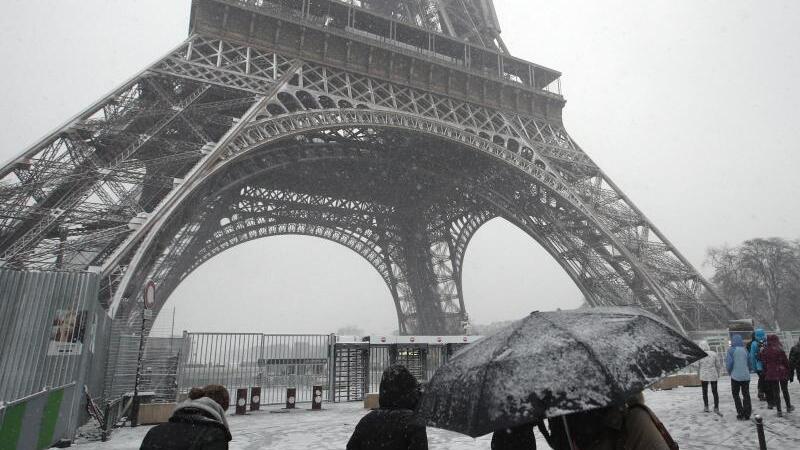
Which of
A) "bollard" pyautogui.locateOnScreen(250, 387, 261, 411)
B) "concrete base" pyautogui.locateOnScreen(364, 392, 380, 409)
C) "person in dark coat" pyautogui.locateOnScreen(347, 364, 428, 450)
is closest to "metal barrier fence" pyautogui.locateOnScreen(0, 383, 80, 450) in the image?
"person in dark coat" pyautogui.locateOnScreen(347, 364, 428, 450)

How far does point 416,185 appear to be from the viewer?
28469mm

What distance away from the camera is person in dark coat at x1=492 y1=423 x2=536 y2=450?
105 inches

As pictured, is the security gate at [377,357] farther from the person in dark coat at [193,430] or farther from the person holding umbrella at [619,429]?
the person in dark coat at [193,430]

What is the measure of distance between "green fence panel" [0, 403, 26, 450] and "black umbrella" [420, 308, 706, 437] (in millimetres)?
4648

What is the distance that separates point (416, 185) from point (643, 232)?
12.2 m

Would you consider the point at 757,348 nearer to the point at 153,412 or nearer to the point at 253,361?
the point at 153,412

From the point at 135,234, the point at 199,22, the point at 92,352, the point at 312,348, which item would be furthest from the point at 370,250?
the point at 92,352

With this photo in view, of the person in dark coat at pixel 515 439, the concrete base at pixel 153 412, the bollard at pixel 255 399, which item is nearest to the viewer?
the person in dark coat at pixel 515 439

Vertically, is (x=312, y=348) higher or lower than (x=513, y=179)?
lower

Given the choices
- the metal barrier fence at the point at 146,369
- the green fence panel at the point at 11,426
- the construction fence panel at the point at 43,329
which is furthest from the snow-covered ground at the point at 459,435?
the green fence panel at the point at 11,426

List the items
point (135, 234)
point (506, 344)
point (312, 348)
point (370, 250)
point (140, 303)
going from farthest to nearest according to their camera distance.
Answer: point (370, 250) < point (140, 303) < point (312, 348) < point (135, 234) < point (506, 344)

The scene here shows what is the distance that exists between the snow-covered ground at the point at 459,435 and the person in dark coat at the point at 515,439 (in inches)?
216

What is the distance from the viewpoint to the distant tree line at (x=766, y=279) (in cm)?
3956

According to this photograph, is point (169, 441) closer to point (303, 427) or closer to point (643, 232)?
point (303, 427)
